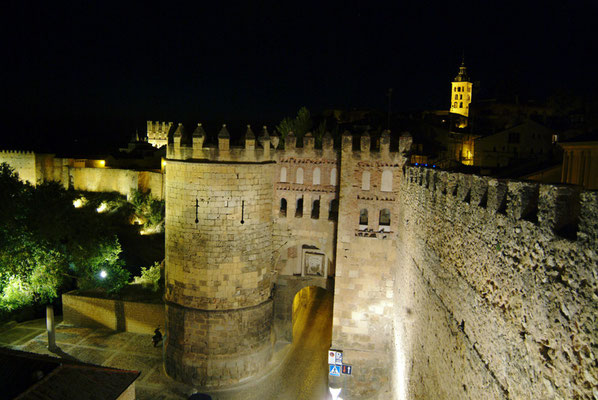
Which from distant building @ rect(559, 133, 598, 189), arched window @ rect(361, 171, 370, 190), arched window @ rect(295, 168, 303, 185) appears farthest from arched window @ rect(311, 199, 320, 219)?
distant building @ rect(559, 133, 598, 189)

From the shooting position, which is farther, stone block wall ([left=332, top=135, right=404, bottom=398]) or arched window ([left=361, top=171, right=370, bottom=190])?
arched window ([left=361, top=171, right=370, bottom=190])

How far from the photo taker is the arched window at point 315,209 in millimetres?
16350

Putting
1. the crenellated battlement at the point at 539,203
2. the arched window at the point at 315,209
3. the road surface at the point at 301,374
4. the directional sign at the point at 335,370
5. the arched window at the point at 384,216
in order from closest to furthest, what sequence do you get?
the crenellated battlement at the point at 539,203 → the directional sign at the point at 335,370 → the road surface at the point at 301,374 → the arched window at the point at 384,216 → the arched window at the point at 315,209

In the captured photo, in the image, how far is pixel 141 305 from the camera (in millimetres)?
19484

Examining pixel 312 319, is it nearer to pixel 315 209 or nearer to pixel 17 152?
pixel 315 209

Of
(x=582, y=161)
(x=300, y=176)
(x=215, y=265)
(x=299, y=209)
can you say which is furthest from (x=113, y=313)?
(x=582, y=161)

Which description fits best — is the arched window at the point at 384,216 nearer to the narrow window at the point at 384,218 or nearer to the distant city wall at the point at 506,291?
the narrow window at the point at 384,218

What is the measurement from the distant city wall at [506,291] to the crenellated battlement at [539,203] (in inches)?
0.4

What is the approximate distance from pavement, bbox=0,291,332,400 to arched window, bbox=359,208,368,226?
6.10m

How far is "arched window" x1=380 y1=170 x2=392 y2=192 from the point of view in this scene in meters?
14.7

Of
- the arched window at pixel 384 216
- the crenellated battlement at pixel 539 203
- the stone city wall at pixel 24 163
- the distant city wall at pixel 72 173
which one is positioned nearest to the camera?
the crenellated battlement at pixel 539 203

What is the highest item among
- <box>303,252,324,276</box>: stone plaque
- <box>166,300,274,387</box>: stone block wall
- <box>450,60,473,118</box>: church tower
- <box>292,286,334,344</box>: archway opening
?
<box>450,60,473,118</box>: church tower

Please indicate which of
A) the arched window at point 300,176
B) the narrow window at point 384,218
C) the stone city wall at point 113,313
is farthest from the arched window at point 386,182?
the stone city wall at point 113,313

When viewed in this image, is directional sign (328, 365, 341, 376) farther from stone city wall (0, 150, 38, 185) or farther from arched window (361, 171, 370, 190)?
stone city wall (0, 150, 38, 185)
